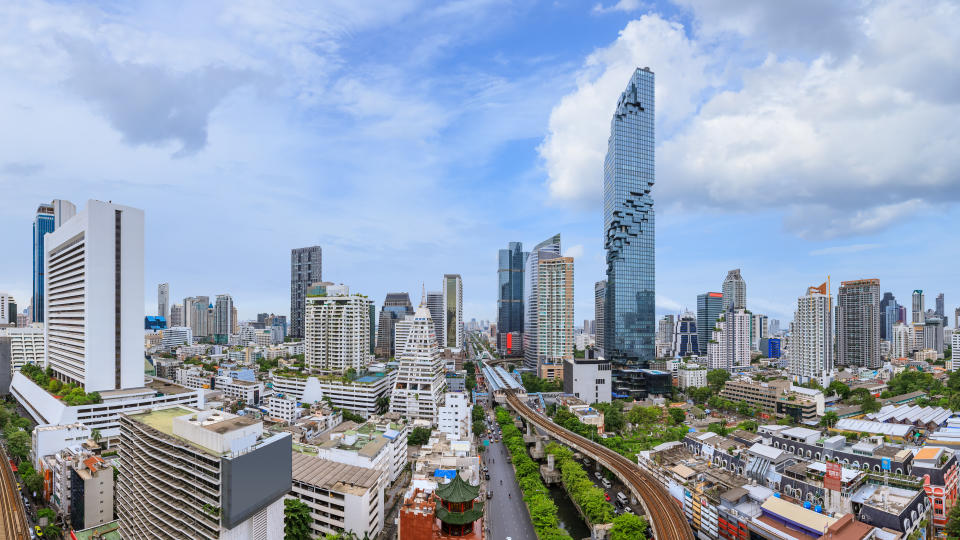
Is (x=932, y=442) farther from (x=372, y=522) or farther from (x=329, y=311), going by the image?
(x=329, y=311)

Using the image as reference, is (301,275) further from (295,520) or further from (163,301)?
(295,520)

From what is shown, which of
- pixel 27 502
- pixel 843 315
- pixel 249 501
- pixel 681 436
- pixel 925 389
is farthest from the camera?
pixel 843 315

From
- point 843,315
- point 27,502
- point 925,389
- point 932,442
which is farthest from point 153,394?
point 843,315

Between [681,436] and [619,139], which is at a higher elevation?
[619,139]

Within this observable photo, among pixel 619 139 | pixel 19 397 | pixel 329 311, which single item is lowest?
pixel 19 397

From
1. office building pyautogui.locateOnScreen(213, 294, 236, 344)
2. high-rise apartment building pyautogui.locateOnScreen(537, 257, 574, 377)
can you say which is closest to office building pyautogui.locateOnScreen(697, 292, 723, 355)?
high-rise apartment building pyautogui.locateOnScreen(537, 257, 574, 377)

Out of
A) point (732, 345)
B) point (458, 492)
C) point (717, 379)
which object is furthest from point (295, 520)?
Result: point (732, 345)
